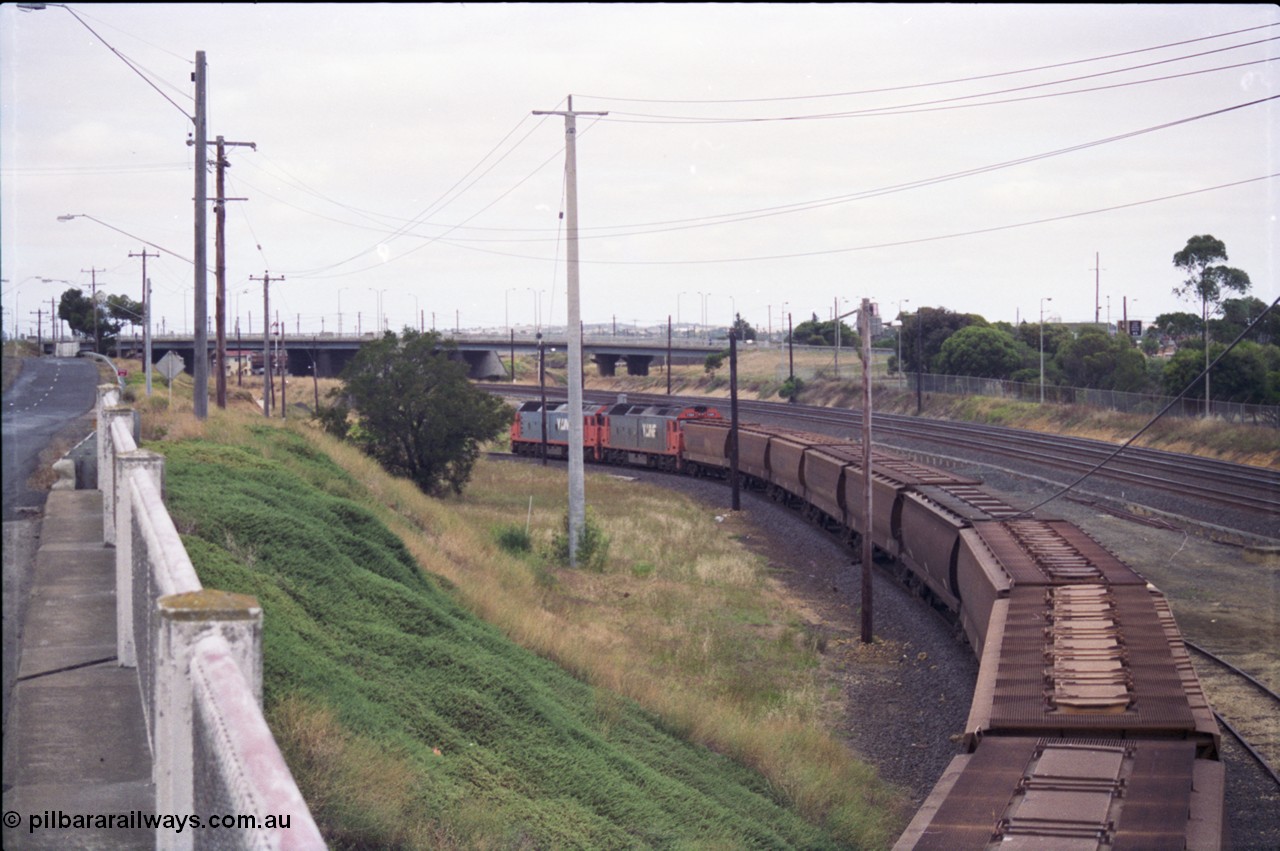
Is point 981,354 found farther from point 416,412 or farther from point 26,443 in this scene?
point 26,443

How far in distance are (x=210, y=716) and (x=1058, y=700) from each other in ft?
32.4

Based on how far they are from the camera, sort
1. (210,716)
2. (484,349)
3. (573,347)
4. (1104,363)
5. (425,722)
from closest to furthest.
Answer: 1. (210,716)
2. (425,722)
3. (573,347)
4. (1104,363)
5. (484,349)

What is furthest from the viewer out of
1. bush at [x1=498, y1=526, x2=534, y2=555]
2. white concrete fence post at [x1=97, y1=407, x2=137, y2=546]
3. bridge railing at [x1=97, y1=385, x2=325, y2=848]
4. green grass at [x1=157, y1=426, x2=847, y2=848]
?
bush at [x1=498, y1=526, x2=534, y2=555]

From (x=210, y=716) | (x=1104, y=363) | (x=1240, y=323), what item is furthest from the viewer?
(x=1104, y=363)

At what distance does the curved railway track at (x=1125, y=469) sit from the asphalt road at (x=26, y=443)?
1164 inches

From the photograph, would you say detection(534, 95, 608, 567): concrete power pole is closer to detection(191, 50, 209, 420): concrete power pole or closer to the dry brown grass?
the dry brown grass

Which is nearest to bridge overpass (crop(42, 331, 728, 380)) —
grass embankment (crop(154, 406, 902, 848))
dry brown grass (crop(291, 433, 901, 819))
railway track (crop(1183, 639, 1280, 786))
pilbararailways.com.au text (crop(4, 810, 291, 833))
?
dry brown grass (crop(291, 433, 901, 819))

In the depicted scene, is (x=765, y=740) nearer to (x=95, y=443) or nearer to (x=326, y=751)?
(x=326, y=751)

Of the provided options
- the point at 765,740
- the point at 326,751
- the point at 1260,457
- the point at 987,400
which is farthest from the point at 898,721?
the point at 987,400

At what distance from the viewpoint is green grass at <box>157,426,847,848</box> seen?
881 cm

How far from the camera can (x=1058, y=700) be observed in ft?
39.3

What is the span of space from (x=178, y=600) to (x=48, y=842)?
Answer: 3114 millimetres

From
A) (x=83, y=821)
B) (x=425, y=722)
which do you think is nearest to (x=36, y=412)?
(x=425, y=722)

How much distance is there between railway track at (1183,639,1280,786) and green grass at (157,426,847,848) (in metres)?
7.10
